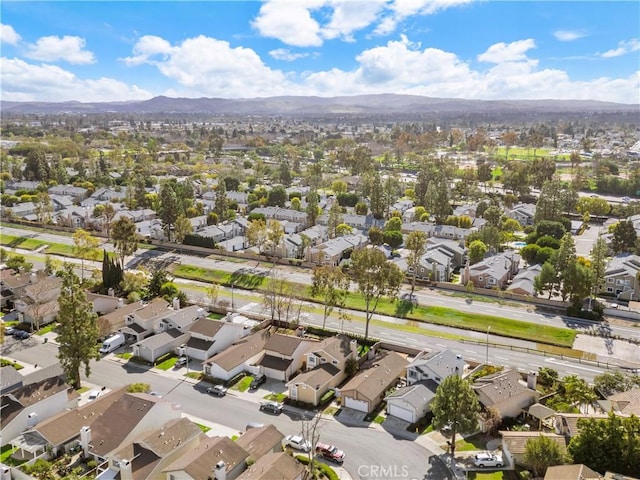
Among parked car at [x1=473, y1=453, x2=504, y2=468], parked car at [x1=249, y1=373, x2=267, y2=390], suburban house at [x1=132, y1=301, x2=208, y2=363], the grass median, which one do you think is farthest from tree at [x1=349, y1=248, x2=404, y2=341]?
parked car at [x1=473, y1=453, x2=504, y2=468]

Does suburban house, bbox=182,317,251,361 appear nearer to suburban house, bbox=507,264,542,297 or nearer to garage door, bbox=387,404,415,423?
garage door, bbox=387,404,415,423

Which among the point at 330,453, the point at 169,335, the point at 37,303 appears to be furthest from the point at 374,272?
the point at 37,303

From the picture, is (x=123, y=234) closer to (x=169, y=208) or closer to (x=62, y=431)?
(x=169, y=208)

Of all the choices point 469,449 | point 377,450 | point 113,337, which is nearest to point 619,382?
point 469,449

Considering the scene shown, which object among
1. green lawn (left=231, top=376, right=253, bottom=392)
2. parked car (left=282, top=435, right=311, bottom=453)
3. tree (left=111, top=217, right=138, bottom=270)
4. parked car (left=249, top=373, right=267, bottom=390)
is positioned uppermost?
tree (left=111, top=217, right=138, bottom=270)

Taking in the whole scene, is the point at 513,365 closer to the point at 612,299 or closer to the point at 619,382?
the point at 619,382
